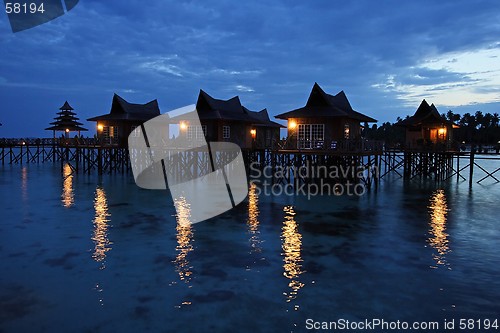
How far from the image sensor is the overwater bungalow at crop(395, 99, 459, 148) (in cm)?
3731

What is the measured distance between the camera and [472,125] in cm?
10350

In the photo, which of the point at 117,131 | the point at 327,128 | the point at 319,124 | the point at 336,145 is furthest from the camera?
the point at 117,131

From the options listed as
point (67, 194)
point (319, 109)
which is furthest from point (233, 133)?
point (67, 194)

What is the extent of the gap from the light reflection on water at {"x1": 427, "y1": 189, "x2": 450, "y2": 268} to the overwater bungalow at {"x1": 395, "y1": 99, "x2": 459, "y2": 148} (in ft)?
38.3

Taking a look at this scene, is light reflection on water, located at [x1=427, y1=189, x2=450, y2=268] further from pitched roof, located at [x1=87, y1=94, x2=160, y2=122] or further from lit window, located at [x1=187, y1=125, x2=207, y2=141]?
pitched roof, located at [x1=87, y1=94, x2=160, y2=122]

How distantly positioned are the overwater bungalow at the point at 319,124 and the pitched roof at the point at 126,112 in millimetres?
16742

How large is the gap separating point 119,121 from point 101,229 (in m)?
24.7

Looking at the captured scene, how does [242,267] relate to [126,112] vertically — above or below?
below

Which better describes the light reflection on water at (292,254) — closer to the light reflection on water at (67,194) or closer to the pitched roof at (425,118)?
the light reflection on water at (67,194)

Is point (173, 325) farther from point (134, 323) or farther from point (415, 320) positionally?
point (415, 320)

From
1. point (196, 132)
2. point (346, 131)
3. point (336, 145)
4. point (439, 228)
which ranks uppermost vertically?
point (196, 132)

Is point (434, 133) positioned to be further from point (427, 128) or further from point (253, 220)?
point (253, 220)

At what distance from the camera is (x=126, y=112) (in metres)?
39.6

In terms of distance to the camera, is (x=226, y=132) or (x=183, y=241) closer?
(x=183, y=241)
